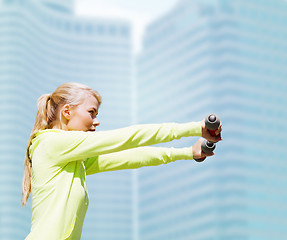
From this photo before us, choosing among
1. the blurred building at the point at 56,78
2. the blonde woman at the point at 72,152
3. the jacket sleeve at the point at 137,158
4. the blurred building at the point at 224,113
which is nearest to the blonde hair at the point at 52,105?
the blonde woman at the point at 72,152

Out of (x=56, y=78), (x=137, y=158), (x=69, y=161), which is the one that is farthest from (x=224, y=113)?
(x=69, y=161)

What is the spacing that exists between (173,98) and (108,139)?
413 feet

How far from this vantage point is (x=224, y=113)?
Result: 118m

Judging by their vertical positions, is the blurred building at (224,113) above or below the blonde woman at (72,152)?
above

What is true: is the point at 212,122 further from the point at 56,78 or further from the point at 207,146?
the point at 56,78

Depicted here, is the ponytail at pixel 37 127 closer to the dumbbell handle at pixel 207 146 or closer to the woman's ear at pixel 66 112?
the woman's ear at pixel 66 112

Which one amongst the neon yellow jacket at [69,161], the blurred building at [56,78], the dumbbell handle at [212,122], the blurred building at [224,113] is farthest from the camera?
the blurred building at [56,78]

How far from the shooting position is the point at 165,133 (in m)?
2.53

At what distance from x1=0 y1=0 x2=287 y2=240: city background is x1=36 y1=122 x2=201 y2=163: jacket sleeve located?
10642cm

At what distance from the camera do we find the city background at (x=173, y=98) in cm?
11262

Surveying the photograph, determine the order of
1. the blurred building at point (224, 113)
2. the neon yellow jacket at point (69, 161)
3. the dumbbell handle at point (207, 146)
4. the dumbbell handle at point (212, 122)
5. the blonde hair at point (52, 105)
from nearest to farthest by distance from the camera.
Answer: the dumbbell handle at point (212, 122) < the neon yellow jacket at point (69, 161) < the dumbbell handle at point (207, 146) < the blonde hair at point (52, 105) < the blurred building at point (224, 113)

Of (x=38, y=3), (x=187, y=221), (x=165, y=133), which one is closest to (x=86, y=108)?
(x=165, y=133)

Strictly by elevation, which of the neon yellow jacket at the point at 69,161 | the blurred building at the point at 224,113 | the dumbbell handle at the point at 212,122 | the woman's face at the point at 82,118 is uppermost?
the blurred building at the point at 224,113

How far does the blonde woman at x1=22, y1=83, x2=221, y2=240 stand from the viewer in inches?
103
